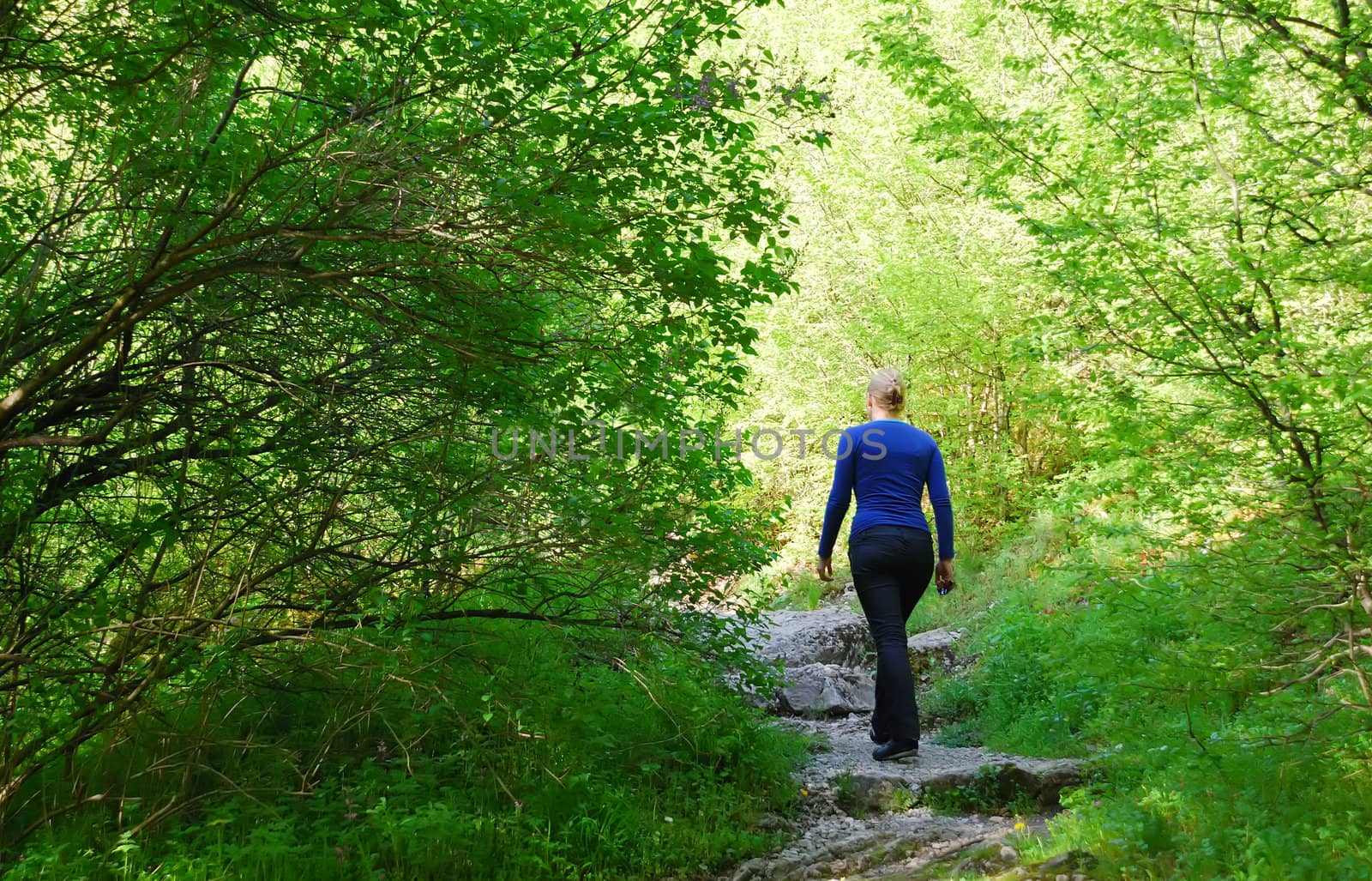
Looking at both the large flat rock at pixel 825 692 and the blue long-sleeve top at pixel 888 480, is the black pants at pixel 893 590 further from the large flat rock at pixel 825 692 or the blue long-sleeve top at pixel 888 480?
the large flat rock at pixel 825 692

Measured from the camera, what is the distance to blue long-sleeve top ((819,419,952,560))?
550 centimetres

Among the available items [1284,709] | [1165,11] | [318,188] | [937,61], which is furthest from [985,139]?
[318,188]

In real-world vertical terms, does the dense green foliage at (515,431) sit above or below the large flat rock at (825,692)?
above

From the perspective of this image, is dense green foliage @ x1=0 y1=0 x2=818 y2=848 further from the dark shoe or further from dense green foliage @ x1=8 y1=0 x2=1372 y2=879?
the dark shoe

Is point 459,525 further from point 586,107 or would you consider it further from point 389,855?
point 586,107

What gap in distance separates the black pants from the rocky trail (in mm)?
327

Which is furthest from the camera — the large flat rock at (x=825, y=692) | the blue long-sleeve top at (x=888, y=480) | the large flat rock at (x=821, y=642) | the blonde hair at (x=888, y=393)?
the large flat rock at (x=821, y=642)

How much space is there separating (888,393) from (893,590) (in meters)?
1.23

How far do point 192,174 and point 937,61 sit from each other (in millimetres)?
3718

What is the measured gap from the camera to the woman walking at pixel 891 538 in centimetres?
540

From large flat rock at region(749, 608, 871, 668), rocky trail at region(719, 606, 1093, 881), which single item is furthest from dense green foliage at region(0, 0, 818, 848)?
large flat rock at region(749, 608, 871, 668)

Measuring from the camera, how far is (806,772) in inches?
213

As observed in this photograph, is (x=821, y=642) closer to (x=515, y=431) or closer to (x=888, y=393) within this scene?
(x=888, y=393)

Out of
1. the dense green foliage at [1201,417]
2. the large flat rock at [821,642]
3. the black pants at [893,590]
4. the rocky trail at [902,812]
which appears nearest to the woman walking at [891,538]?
the black pants at [893,590]
